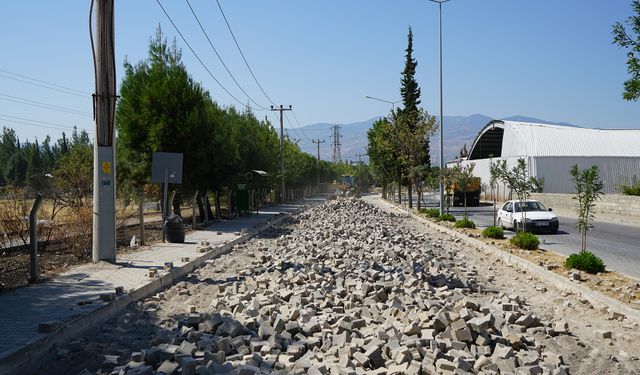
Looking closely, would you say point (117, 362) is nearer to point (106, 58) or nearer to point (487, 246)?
point (106, 58)

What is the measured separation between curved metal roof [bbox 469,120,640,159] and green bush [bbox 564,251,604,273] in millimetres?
43005

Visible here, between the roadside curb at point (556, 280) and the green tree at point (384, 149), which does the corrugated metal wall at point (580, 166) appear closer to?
the green tree at point (384, 149)

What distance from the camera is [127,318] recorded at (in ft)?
28.1

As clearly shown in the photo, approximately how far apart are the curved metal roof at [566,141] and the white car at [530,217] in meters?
29.5

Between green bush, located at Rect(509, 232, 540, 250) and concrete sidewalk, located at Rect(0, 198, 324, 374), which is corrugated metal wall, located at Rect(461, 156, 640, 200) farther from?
concrete sidewalk, located at Rect(0, 198, 324, 374)

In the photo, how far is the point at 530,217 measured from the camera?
23.6 metres

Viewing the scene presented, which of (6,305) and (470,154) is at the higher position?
(470,154)

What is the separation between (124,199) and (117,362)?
19869mm

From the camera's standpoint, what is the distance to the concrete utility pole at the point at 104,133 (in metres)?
12.9

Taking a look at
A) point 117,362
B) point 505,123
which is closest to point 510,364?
point 117,362

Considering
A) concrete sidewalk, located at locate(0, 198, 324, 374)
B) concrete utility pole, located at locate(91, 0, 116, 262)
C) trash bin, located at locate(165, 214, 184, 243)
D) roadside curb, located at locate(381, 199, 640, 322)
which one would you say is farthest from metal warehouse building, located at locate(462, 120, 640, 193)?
concrete utility pole, located at locate(91, 0, 116, 262)

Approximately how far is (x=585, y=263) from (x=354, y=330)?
6769 millimetres

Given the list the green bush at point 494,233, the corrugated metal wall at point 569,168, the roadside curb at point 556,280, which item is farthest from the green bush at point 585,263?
the corrugated metal wall at point 569,168

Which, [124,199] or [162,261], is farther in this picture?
[124,199]
